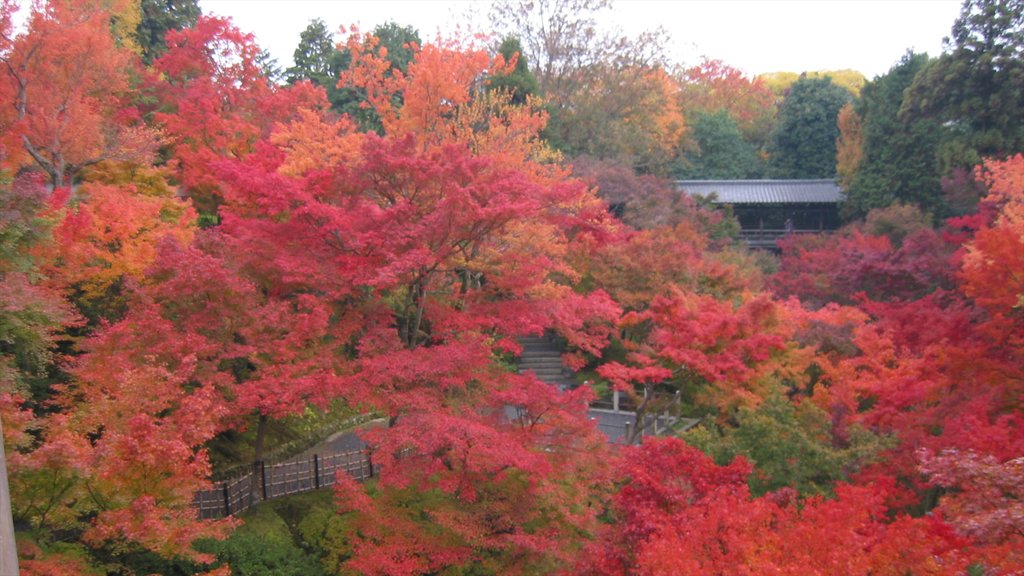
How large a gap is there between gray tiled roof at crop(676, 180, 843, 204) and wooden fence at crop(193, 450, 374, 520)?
23.3m

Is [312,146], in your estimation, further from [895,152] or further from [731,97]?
[731,97]

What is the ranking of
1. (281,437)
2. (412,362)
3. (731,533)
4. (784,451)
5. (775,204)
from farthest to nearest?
(775,204) < (281,437) < (784,451) < (412,362) < (731,533)

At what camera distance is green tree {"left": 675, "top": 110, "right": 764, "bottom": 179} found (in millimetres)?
39438

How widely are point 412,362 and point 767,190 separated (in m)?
28.3

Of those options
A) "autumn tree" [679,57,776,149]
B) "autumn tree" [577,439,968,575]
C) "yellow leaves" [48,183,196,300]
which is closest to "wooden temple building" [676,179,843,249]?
"autumn tree" [679,57,776,149]

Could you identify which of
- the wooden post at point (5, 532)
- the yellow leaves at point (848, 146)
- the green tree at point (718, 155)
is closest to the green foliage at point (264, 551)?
the wooden post at point (5, 532)

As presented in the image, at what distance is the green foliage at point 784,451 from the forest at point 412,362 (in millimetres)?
52

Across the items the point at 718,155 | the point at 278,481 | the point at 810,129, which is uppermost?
the point at 810,129

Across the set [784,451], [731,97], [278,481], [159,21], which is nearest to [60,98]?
[278,481]

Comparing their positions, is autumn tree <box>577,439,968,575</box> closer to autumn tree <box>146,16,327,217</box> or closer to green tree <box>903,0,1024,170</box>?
autumn tree <box>146,16,327,217</box>

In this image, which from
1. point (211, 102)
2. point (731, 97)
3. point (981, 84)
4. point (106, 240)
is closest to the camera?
point (106, 240)

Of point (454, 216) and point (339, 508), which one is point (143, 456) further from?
point (454, 216)

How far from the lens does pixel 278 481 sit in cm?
1368

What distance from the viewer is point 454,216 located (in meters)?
11.7
